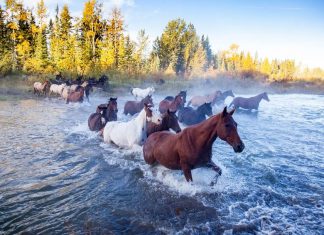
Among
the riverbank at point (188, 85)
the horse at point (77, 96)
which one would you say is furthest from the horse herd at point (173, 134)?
the riverbank at point (188, 85)

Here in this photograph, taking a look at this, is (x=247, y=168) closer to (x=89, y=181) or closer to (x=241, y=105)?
(x=89, y=181)

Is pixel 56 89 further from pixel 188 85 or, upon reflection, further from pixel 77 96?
pixel 188 85

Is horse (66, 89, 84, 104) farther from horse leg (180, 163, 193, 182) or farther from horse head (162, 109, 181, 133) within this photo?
horse leg (180, 163, 193, 182)

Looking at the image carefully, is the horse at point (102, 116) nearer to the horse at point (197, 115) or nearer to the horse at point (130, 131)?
the horse at point (130, 131)

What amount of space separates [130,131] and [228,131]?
439 cm

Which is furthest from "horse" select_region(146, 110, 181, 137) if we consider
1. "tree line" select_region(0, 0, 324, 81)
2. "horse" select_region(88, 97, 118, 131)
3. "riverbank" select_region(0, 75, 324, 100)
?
"tree line" select_region(0, 0, 324, 81)

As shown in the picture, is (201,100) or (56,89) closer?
(201,100)

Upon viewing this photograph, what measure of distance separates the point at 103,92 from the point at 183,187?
83.5ft

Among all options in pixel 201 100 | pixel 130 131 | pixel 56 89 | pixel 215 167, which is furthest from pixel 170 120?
pixel 56 89

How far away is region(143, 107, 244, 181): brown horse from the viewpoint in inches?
214

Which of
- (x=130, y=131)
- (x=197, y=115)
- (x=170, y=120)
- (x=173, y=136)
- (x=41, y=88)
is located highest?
(x=170, y=120)

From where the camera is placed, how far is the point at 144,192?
21.2 feet

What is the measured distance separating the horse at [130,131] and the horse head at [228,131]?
3.31 meters

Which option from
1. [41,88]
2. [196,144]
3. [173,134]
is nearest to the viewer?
[196,144]
